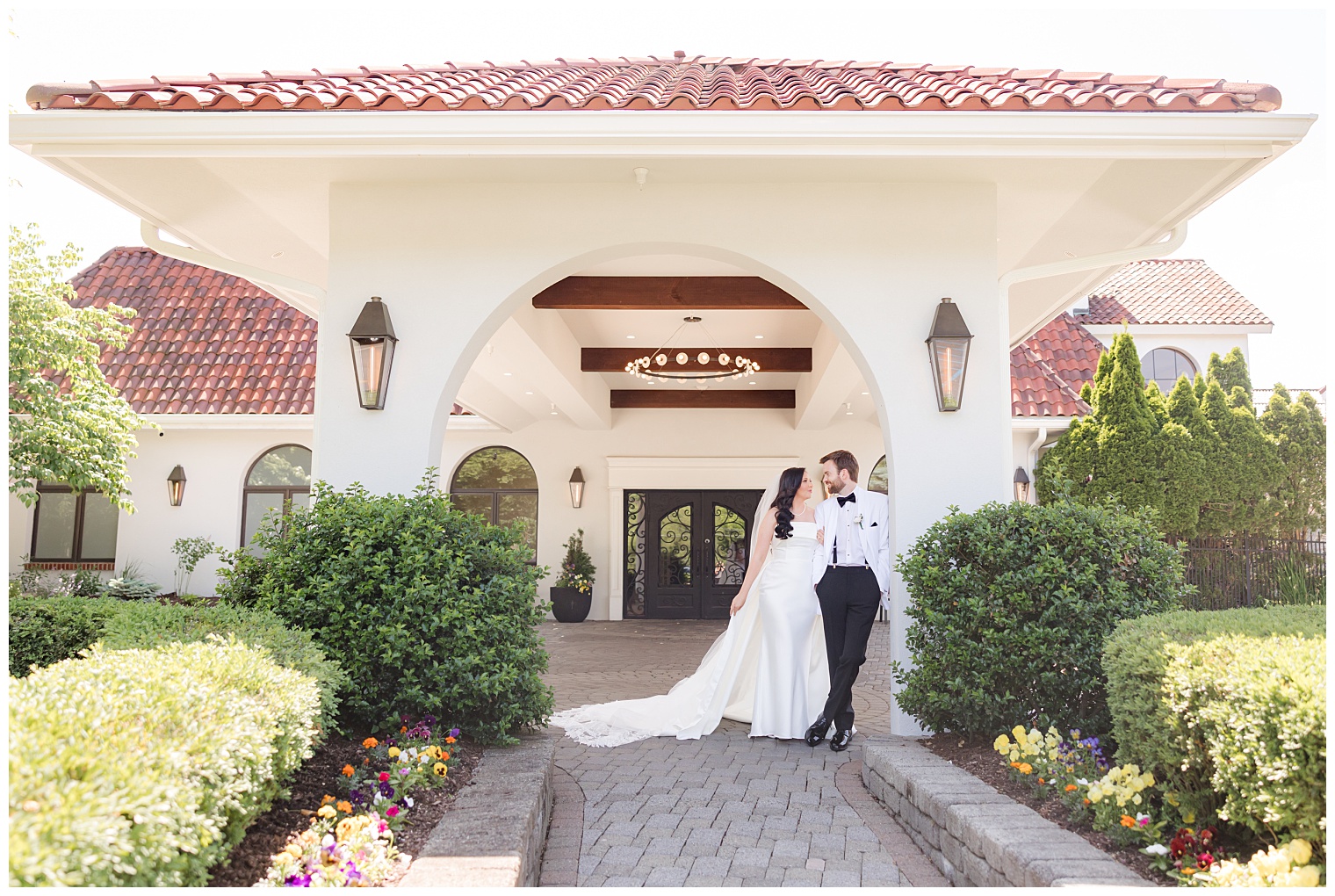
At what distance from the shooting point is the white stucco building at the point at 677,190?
4.57 metres

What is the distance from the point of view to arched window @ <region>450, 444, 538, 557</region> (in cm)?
1530

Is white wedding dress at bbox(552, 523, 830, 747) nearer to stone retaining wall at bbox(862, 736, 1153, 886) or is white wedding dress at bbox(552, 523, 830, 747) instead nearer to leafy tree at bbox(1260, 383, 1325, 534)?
stone retaining wall at bbox(862, 736, 1153, 886)

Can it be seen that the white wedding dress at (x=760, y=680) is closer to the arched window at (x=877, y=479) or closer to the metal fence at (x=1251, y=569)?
the metal fence at (x=1251, y=569)

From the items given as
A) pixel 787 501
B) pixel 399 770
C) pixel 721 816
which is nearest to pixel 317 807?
pixel 399 770

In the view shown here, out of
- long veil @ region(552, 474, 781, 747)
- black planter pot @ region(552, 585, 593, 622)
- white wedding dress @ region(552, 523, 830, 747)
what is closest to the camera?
white wedding dress @ region(552, 523, 830, 747)

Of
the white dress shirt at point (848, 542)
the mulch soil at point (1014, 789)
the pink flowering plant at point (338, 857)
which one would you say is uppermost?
the white dress shirt at point (848, 542)

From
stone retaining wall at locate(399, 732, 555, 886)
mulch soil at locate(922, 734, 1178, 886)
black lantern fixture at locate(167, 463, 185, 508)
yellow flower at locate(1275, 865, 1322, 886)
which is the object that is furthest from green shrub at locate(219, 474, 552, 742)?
black lantern fixture at locate(167, 463, 185, 508)

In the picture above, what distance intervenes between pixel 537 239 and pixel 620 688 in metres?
4.25

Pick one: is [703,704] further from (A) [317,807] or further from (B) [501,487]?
(B) [501,487]

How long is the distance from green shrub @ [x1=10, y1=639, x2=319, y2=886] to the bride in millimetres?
3124

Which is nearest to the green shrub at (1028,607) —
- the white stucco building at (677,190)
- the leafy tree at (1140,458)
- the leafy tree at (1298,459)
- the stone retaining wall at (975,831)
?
the stone retaining wall at (975,831)

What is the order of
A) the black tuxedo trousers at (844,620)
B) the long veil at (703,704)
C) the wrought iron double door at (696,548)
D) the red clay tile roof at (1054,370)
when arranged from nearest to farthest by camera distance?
the black tuxedo trousers at (844,620)
the long veil at (703,704)
the red clay tile roof at (1054,370)
the wrought iron double door at (696,548)

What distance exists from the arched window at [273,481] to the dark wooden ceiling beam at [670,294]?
7576mm

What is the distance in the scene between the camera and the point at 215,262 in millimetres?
5816
